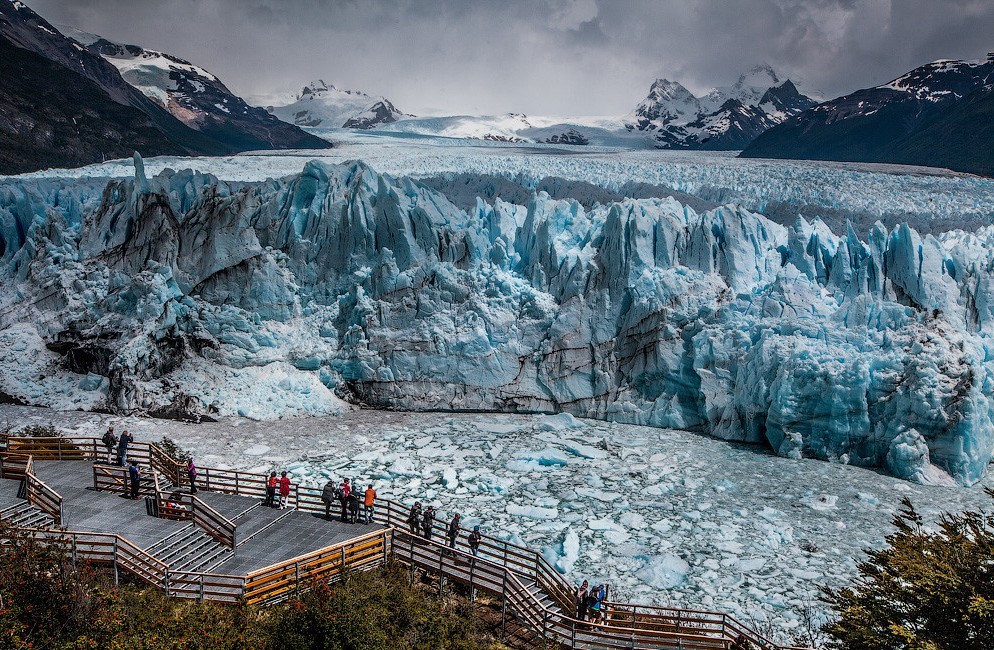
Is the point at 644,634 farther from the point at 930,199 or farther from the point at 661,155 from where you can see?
the point at 661,155

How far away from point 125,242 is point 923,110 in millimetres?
49755

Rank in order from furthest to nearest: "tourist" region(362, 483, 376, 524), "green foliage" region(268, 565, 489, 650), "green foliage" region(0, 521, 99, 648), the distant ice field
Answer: the distant ice field
"tourist" region(362, 483, 376, 524)
"green foliage" region(268, 565, 489, 650)
"green foliage" region(0, 521, 99, 648)

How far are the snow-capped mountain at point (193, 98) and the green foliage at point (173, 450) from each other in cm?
3614

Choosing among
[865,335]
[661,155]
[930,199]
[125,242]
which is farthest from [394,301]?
[661,155]

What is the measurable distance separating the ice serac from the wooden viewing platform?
861 centimetres

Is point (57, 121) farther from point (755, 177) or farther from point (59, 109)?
point (755, 177)

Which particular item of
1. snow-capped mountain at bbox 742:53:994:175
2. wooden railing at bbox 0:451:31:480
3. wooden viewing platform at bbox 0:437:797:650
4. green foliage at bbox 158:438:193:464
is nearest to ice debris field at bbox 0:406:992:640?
green foliage at bbox 158:438:193:464

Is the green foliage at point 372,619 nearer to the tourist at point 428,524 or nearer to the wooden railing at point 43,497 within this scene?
the tourist at point 428,524

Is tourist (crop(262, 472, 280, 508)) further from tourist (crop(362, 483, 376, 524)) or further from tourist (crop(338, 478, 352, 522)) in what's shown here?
tourist (crop(362, 483, 376, 524))

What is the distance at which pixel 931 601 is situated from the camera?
323 inches

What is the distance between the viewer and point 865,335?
20.8 m

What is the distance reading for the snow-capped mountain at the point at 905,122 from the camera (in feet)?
134

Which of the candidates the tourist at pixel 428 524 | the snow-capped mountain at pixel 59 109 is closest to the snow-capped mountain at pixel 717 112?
the snow-capped mountain at pixel 59 109

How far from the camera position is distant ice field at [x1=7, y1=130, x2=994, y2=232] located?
91.7 feet
